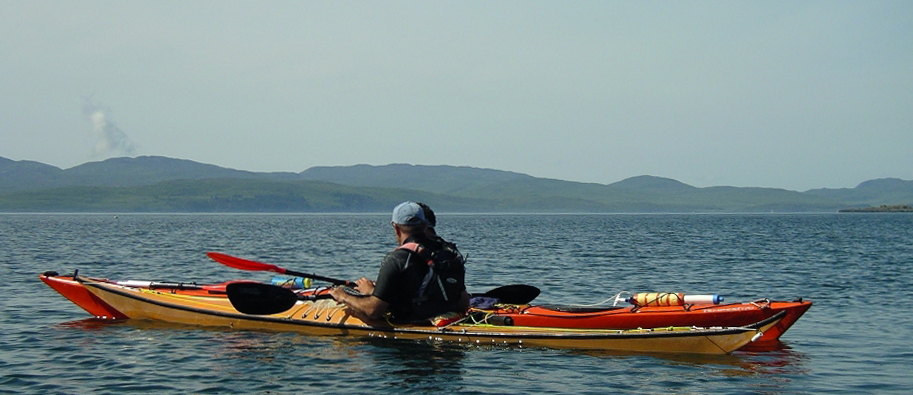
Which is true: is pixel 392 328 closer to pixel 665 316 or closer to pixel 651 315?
pixel 651 315

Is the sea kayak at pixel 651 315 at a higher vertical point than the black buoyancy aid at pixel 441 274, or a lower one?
lower

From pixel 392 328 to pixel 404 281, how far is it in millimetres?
1240

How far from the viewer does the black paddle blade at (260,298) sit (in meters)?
14.5

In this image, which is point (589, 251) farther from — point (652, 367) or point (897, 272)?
point (652, 367)

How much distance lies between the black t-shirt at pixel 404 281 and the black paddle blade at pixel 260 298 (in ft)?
6.42

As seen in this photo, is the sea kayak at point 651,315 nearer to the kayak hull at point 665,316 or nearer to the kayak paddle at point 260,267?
the kayak hull at point 665,316

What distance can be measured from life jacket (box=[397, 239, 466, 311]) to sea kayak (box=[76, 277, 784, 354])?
0.44m

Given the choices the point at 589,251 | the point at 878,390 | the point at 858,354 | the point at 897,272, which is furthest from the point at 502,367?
the point at 589,251

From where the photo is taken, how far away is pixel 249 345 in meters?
14.1

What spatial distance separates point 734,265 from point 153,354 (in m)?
24.4

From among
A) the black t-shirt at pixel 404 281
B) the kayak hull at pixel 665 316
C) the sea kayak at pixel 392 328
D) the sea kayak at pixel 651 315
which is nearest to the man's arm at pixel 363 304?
the black t-shirt at pixel 404 281

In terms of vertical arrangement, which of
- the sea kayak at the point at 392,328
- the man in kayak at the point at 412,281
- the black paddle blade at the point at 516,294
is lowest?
the sea kayak at the point at 392,328

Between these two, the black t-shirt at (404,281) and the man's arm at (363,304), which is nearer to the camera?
the black t-shirt at (404,281)

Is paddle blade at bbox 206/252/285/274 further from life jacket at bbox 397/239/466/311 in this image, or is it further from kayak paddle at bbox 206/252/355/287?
life jacket at bbox 397/239/466/311
